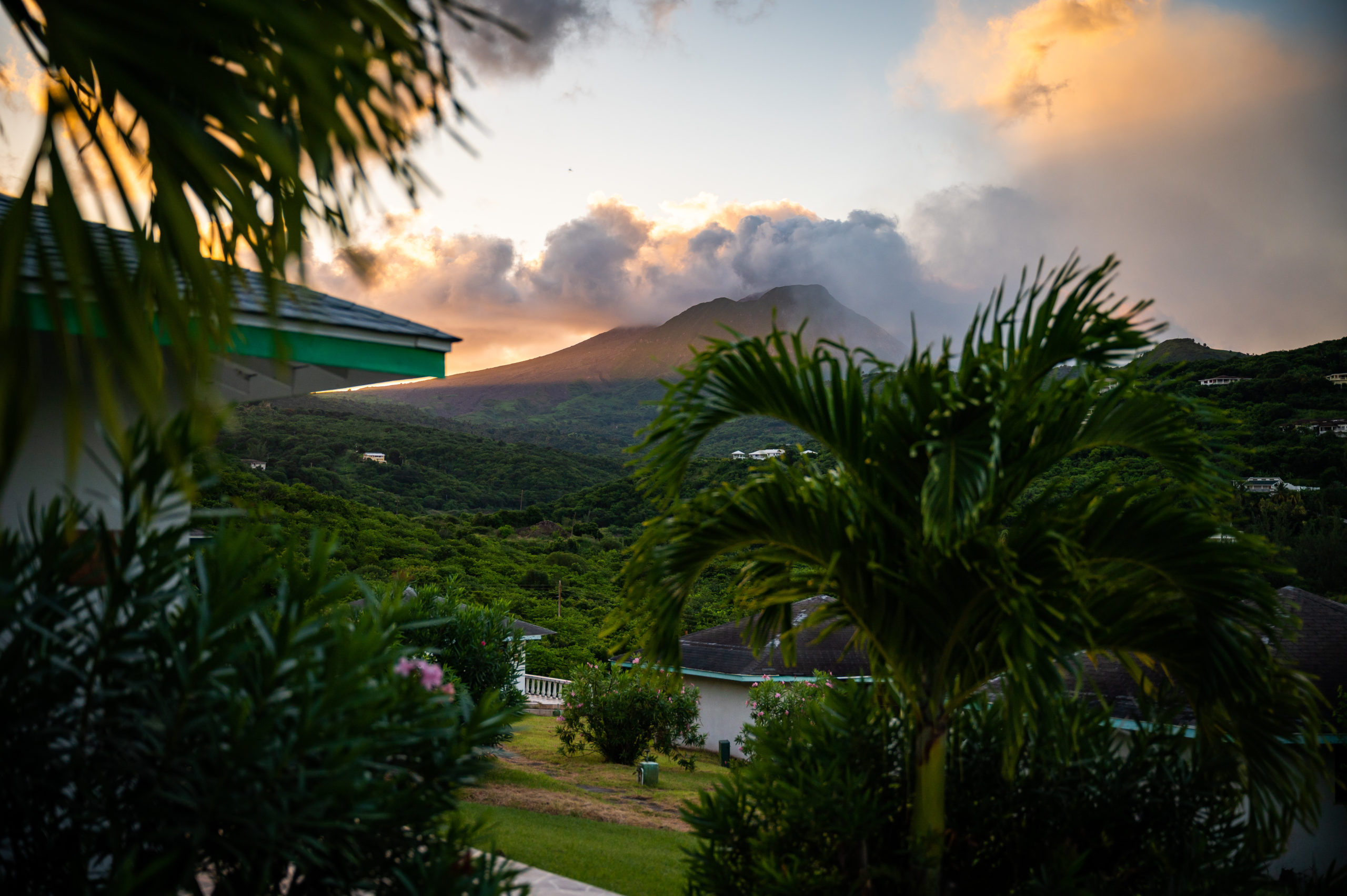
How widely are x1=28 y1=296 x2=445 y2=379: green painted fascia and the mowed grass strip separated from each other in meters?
4.08

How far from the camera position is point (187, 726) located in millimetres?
2191

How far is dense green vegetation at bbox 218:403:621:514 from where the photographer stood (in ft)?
148

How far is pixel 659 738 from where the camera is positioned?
60.2 ft

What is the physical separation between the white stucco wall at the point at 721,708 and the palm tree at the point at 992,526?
19938mm

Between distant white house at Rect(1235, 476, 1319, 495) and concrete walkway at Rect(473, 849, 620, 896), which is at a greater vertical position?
distant white house at Rect(1235, 476, 1319, 495)

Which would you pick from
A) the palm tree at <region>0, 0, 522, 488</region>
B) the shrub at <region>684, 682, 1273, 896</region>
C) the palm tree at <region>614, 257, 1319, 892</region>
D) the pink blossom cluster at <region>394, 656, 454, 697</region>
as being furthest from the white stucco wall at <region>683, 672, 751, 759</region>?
the palm tree at <region>0, 0, 522, 488</region>

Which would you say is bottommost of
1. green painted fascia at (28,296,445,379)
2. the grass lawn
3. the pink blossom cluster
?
the grass lawn

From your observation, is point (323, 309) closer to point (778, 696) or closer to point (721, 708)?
point (778, 696)

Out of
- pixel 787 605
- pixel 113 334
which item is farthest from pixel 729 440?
pixel 113 334

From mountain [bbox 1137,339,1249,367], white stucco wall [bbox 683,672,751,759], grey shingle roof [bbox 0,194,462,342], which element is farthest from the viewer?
mountain [bbox 1137,339,1249,367]

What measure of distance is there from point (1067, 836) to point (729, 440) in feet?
192

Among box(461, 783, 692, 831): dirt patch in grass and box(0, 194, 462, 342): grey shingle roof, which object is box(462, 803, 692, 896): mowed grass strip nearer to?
box(461, 783, 692, 831): dirt patch in grass

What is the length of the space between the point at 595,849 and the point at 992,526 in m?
7.16

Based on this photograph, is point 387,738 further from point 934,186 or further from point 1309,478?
point 934,186
